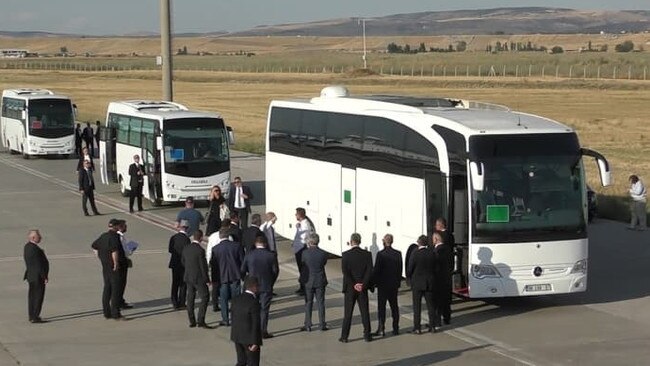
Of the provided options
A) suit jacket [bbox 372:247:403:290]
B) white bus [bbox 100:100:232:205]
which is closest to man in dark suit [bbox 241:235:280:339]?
suit jacket [bbox 372:247:403:290]

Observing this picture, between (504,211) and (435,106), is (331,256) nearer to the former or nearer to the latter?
(435,106)

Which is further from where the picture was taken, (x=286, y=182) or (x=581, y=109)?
(x=581, y=109)

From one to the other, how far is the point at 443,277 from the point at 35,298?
20.2 ft

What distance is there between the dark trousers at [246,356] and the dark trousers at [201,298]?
12.3 feet

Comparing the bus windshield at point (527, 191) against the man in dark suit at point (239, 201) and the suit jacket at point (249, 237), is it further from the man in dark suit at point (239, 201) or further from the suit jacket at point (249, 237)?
the man in dark suit at point (239, 201)

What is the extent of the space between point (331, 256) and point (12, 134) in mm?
31609

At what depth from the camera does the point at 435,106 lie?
22.2m

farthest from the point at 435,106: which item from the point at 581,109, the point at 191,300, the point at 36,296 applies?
the point at 581,109

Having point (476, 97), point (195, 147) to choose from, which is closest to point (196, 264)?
point (195, 147)

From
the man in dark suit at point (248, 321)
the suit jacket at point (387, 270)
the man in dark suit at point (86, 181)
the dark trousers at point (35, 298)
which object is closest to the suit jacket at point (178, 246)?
the dark trousers at point (35, 298)

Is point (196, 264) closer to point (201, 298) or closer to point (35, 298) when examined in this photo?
point (201, 298)

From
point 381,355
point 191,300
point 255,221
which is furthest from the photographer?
point 255,221

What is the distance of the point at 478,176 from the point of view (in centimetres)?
1784

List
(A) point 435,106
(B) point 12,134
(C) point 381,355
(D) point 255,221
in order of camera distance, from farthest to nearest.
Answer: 1. (B) point 12,134
2. (A) point 435,106
3. (D) point 255,221
4. (C) point 381,355
